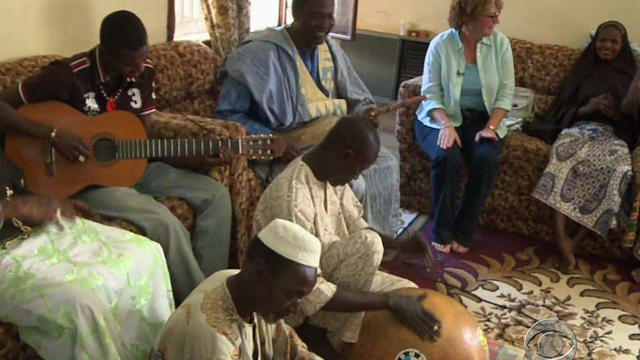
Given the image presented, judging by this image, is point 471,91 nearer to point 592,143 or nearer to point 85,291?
point 592,143

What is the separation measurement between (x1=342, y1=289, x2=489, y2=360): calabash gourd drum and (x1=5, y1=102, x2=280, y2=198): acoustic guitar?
940mm

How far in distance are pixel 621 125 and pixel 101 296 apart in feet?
8.87

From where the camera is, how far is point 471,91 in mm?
3295

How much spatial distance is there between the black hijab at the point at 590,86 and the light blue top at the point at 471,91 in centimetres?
36

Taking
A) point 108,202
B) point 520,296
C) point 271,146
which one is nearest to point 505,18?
point 520,296

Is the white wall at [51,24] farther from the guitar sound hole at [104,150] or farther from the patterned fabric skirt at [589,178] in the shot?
the patterned fabric skirt at [589,178]

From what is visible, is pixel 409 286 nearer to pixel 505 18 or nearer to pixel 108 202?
pixel 108 202

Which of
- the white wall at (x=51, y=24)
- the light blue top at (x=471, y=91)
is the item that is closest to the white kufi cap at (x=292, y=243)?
the white wall at (x=51, y=24)

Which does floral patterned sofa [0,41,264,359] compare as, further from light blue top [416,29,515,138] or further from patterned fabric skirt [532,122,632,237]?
patterned fabric skirt [532,122,632,237]

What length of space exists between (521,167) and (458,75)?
568mm

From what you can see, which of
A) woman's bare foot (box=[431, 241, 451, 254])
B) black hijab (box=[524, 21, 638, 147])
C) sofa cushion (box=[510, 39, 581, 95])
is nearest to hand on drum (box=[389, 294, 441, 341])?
woman's bare foot (box=[431, 241, 451, 254])

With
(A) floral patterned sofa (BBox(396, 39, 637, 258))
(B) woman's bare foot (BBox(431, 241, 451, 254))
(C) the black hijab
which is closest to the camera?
(B) woman's bare foot (BBox(431, 241, 451, 254))

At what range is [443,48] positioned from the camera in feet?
10.7

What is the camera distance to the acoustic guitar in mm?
2111
